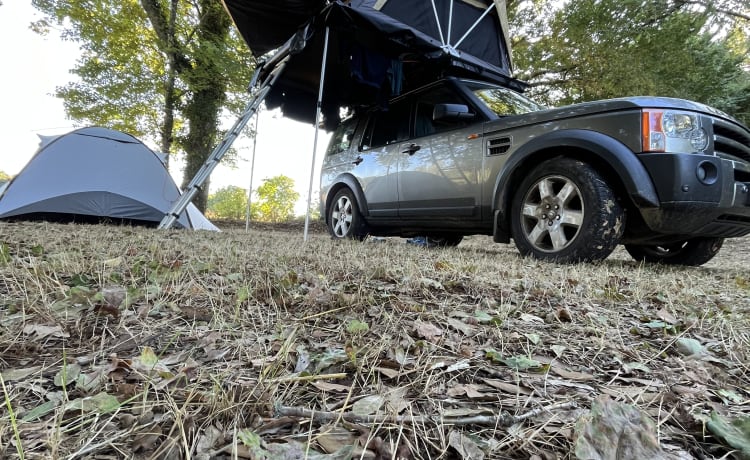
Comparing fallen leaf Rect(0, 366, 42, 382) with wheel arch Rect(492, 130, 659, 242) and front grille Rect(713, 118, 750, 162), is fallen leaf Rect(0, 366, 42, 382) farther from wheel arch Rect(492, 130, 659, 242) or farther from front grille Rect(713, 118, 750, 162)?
front grille Rect(713, 118, 750, 162)

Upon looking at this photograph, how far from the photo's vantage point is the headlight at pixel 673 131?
8.11ft

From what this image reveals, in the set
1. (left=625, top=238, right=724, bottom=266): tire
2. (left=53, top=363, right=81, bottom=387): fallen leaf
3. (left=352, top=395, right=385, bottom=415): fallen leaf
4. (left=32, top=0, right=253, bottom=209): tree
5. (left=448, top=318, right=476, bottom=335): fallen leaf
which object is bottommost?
(left=352, top=395, right=385, bottom=415): fallen leaf

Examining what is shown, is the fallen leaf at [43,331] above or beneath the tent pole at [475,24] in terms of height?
beneath

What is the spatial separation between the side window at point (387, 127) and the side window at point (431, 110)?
209 millimetres

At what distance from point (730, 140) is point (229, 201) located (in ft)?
76.9

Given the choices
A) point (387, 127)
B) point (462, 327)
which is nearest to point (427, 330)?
point (462, 327)

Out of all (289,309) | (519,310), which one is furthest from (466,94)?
(289,309)

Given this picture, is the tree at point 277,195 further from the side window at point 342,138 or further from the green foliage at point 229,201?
the side window at point 342,138

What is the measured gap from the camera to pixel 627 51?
8.27 meters

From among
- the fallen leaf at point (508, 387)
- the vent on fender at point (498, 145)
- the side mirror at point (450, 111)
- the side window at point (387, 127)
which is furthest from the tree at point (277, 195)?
the fallen leaf at point (508, 387)

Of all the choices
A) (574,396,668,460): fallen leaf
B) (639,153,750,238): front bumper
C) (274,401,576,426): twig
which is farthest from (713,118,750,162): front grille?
(274,401,576,426): twig

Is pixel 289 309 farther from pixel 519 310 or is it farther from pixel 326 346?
pixel 519 310

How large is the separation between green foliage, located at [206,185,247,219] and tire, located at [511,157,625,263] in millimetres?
20747

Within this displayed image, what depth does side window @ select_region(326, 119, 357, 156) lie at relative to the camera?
5500 millimetres
